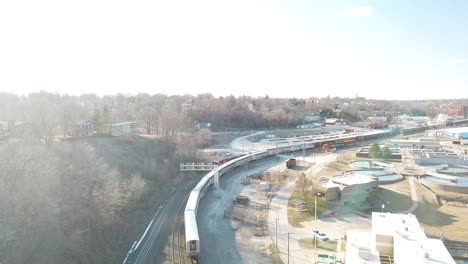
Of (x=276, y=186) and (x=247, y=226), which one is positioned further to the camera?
(x=276, y=186)

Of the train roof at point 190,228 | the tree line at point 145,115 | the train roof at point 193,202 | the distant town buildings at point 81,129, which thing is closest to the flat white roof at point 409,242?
the train roof at point 190,228

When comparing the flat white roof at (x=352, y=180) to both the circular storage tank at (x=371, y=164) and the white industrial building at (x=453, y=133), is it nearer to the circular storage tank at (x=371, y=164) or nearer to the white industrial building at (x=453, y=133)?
the circular storage tank at (x=371, y=164)

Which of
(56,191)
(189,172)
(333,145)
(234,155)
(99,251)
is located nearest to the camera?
(99,251)

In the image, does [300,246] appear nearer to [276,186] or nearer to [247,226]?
[247,226]

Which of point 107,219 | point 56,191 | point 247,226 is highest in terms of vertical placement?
point 56,191

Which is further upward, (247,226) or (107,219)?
(107,219)

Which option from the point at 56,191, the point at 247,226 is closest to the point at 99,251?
the point at 56,191
